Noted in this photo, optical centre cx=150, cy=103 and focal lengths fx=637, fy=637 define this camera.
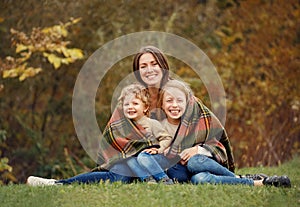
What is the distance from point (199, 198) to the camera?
4914 mm

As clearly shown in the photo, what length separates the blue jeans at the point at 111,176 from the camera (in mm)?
5766

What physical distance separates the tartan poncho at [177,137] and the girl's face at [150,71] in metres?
0.37

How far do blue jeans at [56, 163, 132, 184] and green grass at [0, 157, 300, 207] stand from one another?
0.37 meters

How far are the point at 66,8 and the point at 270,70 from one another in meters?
3.80

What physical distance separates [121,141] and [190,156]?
650 millimetres

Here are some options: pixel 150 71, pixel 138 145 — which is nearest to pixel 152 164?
pixel 138 145

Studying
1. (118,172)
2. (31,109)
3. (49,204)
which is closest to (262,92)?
(31,109)

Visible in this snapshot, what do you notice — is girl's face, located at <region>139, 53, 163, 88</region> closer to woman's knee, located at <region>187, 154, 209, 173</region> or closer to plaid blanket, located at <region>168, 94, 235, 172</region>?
plaid blanket, located at <region>168, 94, 235, 172</region>

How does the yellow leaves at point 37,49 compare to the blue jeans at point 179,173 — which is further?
the yellow leaves at point 37,49

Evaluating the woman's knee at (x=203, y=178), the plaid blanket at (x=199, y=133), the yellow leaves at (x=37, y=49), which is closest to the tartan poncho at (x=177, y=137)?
the plaid blanket at (x=199, y=133)

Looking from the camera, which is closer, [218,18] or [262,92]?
[262,92]

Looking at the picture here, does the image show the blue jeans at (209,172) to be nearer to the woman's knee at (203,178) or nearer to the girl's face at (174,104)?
the woman's knee at (203,178)

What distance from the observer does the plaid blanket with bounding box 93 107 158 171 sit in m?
5.75

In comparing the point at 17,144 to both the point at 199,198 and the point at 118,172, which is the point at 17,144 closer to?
the point at 118,172
